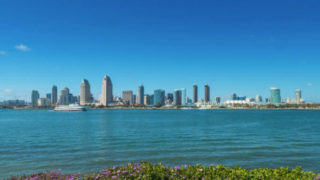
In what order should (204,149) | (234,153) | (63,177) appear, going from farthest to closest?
(204,149), (234,153), (63,177)

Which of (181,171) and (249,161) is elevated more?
(181,171)

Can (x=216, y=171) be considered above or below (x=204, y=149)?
above

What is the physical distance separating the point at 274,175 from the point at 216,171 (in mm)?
2319

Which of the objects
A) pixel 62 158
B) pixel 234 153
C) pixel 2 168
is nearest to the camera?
pixel 2 168

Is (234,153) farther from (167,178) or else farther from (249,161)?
(167,178)

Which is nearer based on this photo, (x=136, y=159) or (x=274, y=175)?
(x=274, y=175)

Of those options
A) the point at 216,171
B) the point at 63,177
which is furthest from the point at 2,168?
the point at 216,171

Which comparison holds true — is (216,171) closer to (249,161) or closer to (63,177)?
(63,177)

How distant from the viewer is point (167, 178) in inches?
411

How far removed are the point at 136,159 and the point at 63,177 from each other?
13424 mm

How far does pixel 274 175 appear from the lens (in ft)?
34.7

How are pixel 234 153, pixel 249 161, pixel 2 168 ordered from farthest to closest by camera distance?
pixel 234 153
pixel 249 161
pixel 2 168

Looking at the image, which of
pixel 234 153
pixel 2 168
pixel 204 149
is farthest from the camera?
pixel 204 149

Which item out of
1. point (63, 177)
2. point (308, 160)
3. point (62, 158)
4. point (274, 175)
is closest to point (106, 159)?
point (62, 158)
